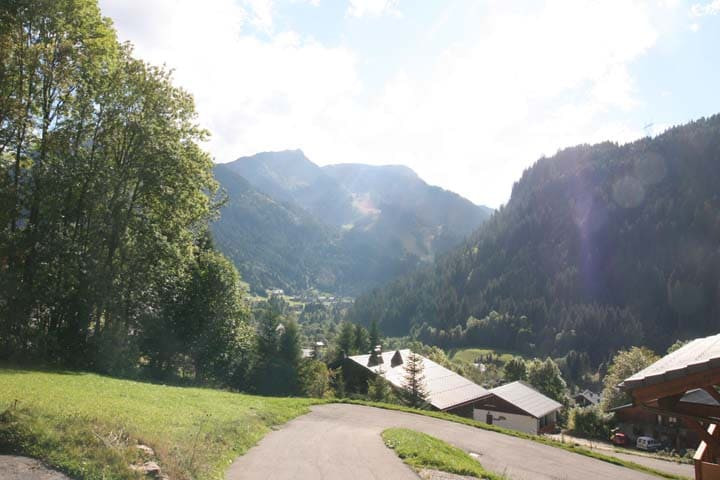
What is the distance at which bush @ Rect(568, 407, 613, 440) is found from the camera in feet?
200

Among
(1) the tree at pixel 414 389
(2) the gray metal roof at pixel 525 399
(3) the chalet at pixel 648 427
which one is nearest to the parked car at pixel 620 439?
(3) the chalet at pixel 648 427

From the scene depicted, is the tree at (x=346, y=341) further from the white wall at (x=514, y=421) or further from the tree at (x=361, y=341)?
the white wall at (x=514, y=421)

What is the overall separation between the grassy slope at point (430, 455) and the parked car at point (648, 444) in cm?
4830

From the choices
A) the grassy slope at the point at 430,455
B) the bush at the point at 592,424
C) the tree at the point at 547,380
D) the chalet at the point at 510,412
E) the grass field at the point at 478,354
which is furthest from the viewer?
the grass field at the point at 478,354

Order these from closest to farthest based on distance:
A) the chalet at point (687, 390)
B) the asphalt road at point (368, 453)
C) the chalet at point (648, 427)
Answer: the chalet at point (687, 390)
the asphalt road at point (368, 453)
the chalet at point (648, 427)

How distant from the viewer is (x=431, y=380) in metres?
51.4

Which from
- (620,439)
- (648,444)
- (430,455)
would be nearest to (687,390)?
(430,455)

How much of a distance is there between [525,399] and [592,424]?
Result: 10858 millimetres

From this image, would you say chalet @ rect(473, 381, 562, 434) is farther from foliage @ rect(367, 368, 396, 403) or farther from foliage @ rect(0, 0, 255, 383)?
foliage @ rect(0, 0, 255, 383)

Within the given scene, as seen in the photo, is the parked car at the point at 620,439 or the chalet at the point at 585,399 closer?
the parked car at the point at 620,439

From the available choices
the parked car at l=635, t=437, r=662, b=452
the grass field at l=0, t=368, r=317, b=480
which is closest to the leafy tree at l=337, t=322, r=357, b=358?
the parked car at l=635, t=437, r=662, b=452

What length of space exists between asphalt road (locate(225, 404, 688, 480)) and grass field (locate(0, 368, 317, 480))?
1.07 metres

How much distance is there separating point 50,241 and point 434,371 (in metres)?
44.1

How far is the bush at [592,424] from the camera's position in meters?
60.9
